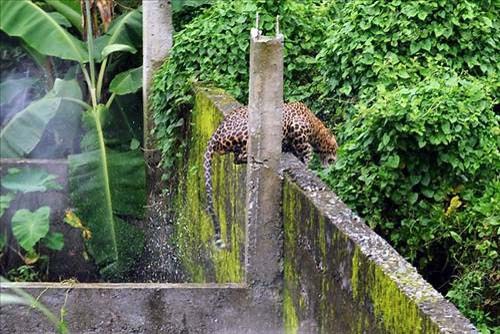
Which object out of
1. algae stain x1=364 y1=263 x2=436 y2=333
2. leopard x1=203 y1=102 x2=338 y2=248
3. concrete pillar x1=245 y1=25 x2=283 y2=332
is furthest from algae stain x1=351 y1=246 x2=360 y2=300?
leopard x1=203 y1=102 x2=338 y2=248

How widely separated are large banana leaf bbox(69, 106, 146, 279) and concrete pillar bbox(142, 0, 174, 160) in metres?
0.68

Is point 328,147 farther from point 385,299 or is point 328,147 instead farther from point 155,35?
point 385,299

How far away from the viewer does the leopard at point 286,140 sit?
7.43 metres

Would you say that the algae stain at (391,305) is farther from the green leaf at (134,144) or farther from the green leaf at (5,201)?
the green leaf at (5,201)

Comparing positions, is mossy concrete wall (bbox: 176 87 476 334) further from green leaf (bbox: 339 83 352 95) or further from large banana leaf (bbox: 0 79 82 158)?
large banana leaf (bbox: 0 79 82 158)

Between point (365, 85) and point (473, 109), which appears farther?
point (365, 85)

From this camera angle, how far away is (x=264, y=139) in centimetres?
686

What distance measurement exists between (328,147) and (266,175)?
1459mm

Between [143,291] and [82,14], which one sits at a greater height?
[82,14]

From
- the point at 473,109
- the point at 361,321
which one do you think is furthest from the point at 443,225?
the point at 361,321

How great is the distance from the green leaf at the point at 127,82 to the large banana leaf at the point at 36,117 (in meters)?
0.34

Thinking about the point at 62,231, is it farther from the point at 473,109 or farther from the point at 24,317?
the point at 473,109

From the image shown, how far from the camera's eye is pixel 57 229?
11.7 m

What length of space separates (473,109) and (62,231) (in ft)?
18.2
